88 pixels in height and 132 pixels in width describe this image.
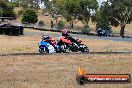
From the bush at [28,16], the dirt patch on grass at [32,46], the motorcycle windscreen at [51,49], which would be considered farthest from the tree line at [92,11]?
the motorcycle windscreen at [51,49]

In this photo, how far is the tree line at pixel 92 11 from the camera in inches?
3211

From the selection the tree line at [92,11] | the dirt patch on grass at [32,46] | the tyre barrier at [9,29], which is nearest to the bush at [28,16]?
the tree line at [92,11]

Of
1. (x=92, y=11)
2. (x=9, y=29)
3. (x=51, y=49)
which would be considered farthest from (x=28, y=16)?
(x=51, y=49)

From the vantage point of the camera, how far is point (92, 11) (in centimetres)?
10381

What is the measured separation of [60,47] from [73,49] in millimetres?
979

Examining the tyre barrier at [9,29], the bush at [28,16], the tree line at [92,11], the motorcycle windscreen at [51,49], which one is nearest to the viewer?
the motorcycle windscreen at [51,49]

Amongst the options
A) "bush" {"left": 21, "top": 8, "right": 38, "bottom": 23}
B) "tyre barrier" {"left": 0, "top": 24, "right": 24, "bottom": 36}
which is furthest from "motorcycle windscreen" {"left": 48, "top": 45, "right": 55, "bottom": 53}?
"bush" {"left": 21, "top": 8, "right": 38, "bottom": 23}

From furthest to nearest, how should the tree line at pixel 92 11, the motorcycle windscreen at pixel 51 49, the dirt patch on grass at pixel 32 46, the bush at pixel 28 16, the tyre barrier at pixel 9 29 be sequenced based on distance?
the bush at pixel 28 16 → the tree line at pixel 92 11 → the tyre barrier at pixel 9 29 → the dirt patch on grass at pixel 32 46 → the motorcycle windscreen at pixel 51 49

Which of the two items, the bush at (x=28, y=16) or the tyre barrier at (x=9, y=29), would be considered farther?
the bush at (x=28, y=16)

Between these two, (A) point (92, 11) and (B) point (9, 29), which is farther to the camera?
(A) point (92, 11)

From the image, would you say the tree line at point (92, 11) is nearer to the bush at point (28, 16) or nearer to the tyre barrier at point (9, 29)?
the bush at point (28, 16)

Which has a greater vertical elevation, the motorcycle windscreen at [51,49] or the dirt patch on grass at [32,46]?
the motorcycle windscreen at [51,49]

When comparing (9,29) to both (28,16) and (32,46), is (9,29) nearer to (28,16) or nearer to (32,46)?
(32,46)

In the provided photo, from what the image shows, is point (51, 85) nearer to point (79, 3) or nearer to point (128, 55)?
point (128, 55)
